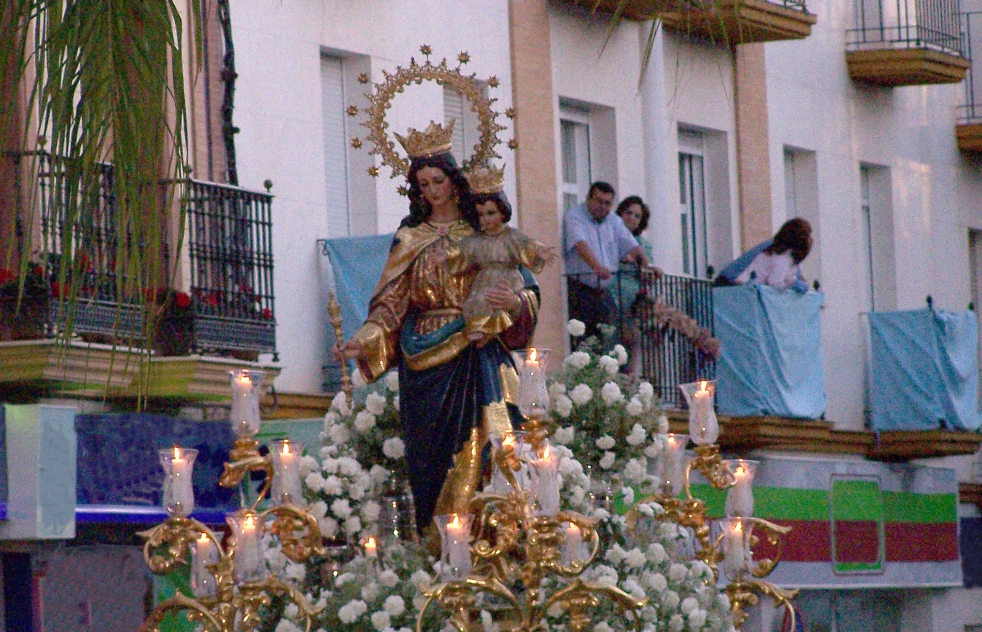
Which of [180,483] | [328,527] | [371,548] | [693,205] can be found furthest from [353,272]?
[180,483]

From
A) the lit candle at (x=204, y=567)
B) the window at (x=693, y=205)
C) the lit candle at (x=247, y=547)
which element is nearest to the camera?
the lit candle at (x=247, y=547)

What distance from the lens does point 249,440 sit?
7.27 m

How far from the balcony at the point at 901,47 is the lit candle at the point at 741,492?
514 inches

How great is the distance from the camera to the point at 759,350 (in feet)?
58.9

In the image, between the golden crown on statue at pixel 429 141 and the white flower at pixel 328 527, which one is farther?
the white flower at pixel 328 527

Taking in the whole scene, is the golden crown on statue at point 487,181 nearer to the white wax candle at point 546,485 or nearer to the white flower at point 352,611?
the white flower at point 352,611

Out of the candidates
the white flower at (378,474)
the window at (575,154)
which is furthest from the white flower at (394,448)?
the window at (575,154)

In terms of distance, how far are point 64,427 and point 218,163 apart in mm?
2467

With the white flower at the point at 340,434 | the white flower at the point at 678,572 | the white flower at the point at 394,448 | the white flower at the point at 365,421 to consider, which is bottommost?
the white flower at the point at 678,572

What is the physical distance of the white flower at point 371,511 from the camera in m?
9.27

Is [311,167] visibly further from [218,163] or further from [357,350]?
[357,350]

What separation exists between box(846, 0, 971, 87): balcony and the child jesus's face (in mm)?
11966

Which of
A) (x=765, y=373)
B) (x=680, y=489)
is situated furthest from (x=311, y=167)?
(x=680, y=489)

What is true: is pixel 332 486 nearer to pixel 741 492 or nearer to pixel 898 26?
pixel 741 492
